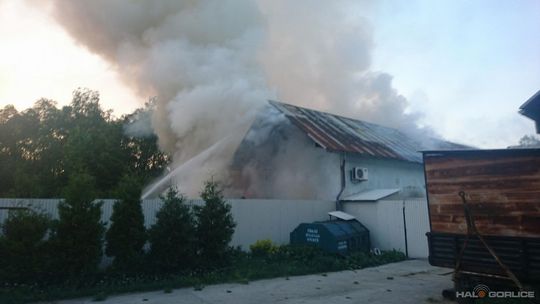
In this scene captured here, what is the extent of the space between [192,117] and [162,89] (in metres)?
2.18

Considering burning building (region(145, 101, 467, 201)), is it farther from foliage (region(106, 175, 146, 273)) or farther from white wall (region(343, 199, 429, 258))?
foliage (region(106, 175, 146, 273))

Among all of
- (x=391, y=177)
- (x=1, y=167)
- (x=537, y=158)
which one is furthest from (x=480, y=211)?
(x=1, y=167)

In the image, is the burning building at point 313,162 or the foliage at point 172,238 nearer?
the foliage at point 172,238

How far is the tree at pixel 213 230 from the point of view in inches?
418

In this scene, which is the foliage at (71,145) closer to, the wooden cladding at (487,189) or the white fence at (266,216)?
the white fence at (266,216)

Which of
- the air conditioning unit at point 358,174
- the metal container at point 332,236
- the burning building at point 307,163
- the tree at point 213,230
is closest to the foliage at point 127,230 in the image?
the tree at point 213,230

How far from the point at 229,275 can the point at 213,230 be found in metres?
1.36

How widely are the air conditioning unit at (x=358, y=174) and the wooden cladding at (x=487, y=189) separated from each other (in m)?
8.88

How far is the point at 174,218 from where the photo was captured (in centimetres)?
1012

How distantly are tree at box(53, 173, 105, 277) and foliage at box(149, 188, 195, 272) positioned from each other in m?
Result: 1.32

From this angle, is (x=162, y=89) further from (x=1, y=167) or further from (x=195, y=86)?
(x=1, y=167)

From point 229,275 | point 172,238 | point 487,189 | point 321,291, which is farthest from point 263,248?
point 487,189

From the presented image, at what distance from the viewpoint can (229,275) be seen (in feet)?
→ 32.8

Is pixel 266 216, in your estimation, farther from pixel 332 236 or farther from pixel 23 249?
pixel 23 249
